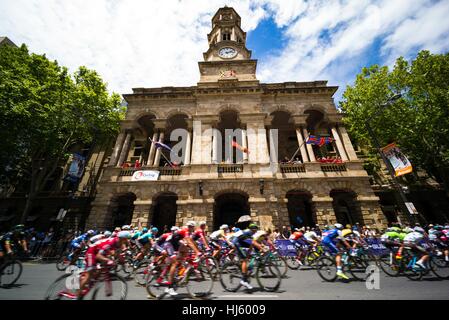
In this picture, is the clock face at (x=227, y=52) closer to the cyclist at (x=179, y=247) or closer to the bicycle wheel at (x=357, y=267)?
the cyclist at (x=179, y=247)

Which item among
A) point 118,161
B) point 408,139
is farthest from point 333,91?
point 118,161

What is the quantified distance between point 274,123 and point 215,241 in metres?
14.9

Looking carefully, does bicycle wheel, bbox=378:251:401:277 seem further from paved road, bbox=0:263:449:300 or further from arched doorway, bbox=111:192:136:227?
arched doorway, bbox=111:192:136:227

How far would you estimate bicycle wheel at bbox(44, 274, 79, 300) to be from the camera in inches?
173

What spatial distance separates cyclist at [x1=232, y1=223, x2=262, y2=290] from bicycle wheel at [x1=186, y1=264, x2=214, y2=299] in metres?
0.99

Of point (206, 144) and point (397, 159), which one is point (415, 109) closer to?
point (397, 159)

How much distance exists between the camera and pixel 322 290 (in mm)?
5453

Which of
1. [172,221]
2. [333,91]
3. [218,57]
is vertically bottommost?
[172,221]

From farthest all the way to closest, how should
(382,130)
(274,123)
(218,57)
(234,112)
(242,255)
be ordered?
(218,57)
(274,123)
(234,112)
(382,130)
(242,255)

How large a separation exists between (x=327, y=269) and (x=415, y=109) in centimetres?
1606

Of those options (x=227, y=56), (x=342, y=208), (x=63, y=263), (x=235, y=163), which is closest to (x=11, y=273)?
(x=63, y=263)

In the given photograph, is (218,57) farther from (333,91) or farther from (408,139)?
(408,139)

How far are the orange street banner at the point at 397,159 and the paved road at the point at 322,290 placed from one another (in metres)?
6.89

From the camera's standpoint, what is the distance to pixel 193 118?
658 inches
